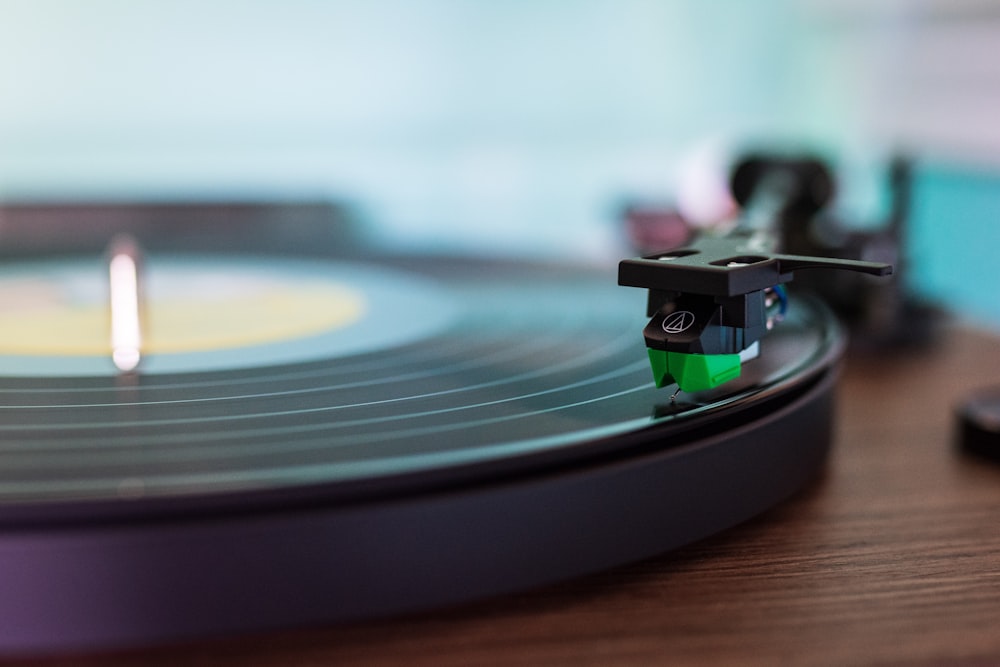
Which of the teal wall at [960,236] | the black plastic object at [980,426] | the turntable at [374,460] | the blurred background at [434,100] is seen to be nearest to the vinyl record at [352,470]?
the turntable at [374,460]

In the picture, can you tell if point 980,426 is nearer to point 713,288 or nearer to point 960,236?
point 713,288

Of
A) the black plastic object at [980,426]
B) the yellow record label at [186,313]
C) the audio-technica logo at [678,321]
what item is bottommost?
the black plastic object at [980,426]

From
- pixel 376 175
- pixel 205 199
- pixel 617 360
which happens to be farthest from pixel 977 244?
pixel 376 175

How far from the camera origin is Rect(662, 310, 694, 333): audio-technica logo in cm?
53

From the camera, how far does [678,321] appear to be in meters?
0.54

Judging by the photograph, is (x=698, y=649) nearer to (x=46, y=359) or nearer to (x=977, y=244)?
(x=46, y=359)

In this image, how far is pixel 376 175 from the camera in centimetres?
263

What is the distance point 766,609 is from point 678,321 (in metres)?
0.15

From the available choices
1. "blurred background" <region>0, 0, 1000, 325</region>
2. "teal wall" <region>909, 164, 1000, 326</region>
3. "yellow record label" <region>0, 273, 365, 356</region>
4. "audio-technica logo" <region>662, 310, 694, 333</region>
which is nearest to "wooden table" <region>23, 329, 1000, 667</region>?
"audio-technica logo" <region>662, 310, 694, 333</region>

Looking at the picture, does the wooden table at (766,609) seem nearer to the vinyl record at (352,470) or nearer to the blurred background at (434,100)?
the vinyl record at (352,470)

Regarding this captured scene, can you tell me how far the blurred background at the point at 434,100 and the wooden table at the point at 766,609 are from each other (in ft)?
5.32

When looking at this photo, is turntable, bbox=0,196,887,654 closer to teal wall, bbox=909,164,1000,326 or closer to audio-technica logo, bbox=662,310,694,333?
audio-technica logo, bbox=662,310,694,333

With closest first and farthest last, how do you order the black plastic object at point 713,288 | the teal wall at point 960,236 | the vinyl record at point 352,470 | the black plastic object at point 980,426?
the vinyl record at point 352,470
the black plastic object at point 713,288
the black plastic object at point 980,426
the teal wall at point 960,236

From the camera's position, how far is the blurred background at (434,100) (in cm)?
241
